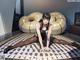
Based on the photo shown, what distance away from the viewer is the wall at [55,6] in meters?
5.24

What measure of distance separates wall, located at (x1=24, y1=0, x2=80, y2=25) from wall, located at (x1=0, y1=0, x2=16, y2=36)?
0.85m

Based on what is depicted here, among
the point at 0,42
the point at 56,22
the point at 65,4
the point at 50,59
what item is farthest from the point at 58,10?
the point at 50,59

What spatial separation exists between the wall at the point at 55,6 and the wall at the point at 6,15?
0.85 m

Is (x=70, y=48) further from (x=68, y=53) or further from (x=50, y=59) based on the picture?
(x=50, y=59)

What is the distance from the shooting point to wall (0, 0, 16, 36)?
440cm

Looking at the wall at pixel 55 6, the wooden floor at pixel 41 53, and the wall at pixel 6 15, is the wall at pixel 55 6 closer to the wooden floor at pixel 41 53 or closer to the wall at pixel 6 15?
the wall at pixel 6 15

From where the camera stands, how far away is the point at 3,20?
14.6ft

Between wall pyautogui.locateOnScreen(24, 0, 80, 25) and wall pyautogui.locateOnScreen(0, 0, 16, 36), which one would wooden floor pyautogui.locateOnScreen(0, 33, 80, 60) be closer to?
wall pyautogui.locateOnScreen(0, 0, 16, 36)

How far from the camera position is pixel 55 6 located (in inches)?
210

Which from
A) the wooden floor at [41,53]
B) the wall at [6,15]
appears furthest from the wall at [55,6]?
the wooden floor at [41,53]

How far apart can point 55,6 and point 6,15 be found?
165 cm

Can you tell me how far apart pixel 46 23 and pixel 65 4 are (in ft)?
6.37

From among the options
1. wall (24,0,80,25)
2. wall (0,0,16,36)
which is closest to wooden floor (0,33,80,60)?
wall (0,0,16,36)

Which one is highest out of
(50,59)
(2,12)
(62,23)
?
(2,12)
